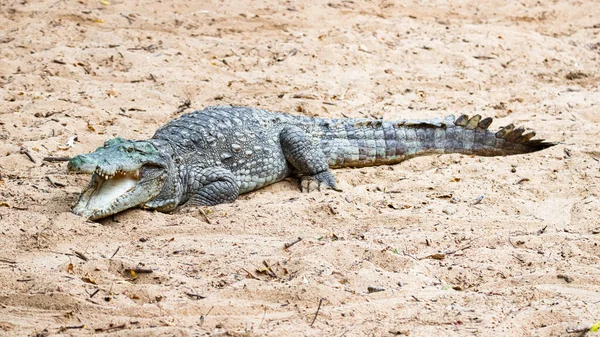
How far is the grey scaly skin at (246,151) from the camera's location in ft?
18.9

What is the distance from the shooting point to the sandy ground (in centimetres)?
422

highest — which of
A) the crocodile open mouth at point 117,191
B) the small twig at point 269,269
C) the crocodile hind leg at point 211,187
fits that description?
the small twig at point 269,269

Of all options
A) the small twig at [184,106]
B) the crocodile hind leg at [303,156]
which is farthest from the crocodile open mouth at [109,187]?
the small twig at [184,106]

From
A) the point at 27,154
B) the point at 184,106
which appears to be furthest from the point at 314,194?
the point at 27,154

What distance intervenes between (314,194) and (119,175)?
1.52 metres

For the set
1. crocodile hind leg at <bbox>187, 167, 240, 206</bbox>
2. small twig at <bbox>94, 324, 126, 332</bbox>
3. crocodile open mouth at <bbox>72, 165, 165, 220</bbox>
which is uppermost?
small twig at <bbox>94, 324, 126, 332</bbox>

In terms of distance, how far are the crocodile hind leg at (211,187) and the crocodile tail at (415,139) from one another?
123 centimetres

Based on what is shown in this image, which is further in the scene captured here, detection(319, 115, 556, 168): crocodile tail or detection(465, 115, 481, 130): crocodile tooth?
detection(465, 115, 481, 130): crocodile tooth

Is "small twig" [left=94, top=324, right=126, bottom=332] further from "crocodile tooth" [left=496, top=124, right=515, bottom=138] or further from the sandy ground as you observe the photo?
"crocodile tooth" [left=496, top=124, right=515, bottom=138]

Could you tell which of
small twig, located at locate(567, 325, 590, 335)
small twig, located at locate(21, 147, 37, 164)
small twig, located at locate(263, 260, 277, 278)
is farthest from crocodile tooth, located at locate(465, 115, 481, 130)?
small twig, located at locate(21, 147, 37, 164)

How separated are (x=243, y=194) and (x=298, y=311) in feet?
8.77

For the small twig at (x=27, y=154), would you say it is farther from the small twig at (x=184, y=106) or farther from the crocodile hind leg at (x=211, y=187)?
the small twig at (x=184, y=106)

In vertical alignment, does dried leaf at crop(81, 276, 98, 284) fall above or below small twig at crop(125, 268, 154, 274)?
above

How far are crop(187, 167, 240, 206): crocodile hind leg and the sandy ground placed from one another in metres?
0.26
